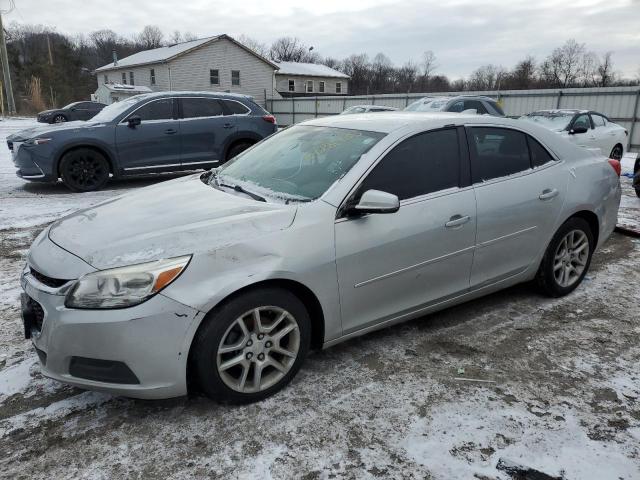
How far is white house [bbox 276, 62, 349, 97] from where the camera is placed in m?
57.2

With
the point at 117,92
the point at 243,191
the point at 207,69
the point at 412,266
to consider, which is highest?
the point at 207,69

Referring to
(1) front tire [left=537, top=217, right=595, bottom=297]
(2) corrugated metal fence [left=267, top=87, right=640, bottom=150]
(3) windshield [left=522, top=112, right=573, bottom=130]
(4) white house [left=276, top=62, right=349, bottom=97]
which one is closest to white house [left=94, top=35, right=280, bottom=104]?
(4) white house [left=276, top=62, right=349, bottom=97]

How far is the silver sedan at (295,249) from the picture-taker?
2420 mm

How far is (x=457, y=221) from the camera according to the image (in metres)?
3.34

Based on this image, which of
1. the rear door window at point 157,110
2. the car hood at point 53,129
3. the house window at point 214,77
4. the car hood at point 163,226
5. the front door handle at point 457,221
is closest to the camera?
the car hood at point 163,226

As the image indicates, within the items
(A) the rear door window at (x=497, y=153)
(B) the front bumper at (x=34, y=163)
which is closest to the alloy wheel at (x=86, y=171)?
(B) the front bumper at (x=34, y=163)

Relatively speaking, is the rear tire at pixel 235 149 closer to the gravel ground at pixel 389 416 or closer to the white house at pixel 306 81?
the gravel ground at pixel 389 416

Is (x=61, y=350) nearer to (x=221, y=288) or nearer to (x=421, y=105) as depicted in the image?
(x=221, y=288)

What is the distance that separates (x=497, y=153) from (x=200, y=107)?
7149 millimetres

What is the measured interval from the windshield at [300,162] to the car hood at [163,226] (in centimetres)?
24

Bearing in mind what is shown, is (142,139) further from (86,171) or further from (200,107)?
(200,107)

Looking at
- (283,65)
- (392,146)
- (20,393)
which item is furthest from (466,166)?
(283,65)

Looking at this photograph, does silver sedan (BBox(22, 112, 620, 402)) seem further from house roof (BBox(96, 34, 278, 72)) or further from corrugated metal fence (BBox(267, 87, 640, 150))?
house roof (BBox(96, 34, 278, 72))

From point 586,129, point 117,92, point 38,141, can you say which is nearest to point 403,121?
point 38,141
